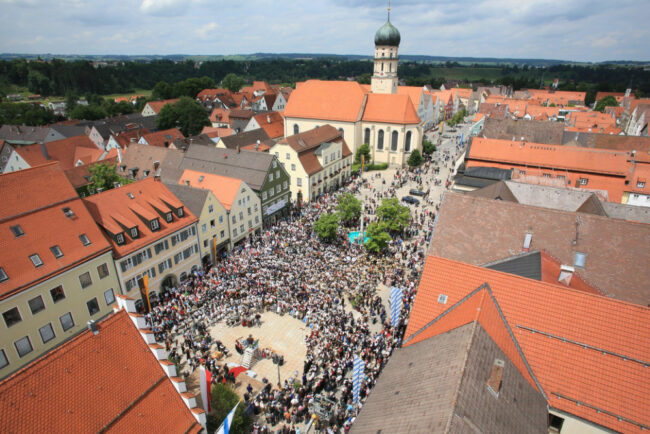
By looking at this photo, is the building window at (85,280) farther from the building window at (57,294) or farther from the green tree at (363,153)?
the green tree at (363,153)

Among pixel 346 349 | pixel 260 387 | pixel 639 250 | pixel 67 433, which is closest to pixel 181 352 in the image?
pixel 260 387

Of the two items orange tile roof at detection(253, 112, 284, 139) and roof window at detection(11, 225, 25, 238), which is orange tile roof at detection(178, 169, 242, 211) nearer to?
roof window at detection(11, 225, 25, 238)

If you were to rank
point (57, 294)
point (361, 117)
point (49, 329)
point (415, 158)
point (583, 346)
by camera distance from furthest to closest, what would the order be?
point (361, 117)
point (415, 158)
point (57, 294)
point (49, 329)
point (583, 346)

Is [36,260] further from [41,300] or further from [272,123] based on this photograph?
[272,123]

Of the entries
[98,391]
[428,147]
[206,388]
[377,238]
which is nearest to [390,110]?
[428,147]

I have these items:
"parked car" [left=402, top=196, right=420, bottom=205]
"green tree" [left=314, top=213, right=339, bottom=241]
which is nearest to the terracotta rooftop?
"green tree" [left=314, top=213, right=339, bottom=241]

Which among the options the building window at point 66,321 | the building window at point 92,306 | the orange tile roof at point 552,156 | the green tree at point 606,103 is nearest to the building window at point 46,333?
the building window at point 66,321

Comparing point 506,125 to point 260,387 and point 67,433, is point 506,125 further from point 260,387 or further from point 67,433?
point 67,433
